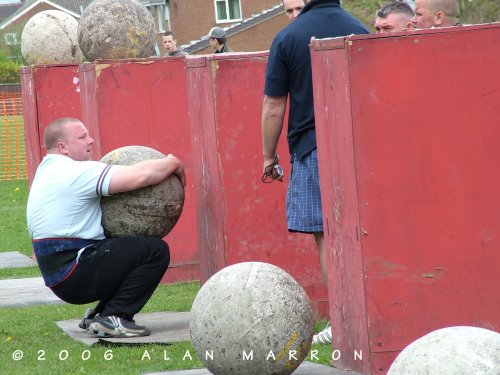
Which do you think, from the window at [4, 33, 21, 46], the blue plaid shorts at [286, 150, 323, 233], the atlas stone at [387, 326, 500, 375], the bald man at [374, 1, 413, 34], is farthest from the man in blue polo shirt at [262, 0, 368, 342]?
the window at [4, 33, 21, 46]

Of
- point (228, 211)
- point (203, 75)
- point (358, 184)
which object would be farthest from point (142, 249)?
point (358, 184)

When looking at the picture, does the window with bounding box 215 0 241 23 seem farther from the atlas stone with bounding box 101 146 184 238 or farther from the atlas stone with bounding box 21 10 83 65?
the atlas stone with bounding box 101 146 184 238

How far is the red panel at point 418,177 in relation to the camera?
245 inches

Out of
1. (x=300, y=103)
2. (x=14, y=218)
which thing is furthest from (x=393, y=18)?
(x=14, y=218)

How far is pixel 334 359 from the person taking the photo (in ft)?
22.4

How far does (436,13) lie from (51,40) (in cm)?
750

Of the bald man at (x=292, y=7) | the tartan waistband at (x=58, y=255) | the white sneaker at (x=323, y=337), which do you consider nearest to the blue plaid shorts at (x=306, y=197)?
the white sneaker at (x=323, y=337)

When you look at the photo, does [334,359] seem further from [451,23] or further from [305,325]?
[451,23]

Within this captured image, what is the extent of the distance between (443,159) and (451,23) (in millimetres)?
1800

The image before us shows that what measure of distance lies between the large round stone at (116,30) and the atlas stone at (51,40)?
2383 millimetres

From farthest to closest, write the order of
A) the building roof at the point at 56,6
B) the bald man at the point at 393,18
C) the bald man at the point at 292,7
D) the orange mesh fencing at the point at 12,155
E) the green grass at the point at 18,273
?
the building roof at the point at 56,6 < the orange mesh fencing at the point at 12,155 < the green grass at the point at 18,273 < the bald man at the point at 393,18 < the bald man at the point at 292,7

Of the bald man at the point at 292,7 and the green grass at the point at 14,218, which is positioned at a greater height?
the bald man at the point at 292,7

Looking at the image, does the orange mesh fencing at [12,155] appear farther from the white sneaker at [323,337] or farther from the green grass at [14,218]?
the white sneaker at [323,337]

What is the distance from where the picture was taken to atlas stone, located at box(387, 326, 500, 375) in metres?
4.48
